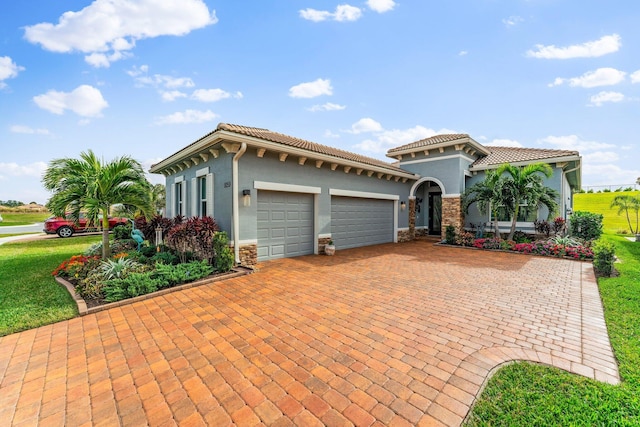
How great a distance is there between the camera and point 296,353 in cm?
311

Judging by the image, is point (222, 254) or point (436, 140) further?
point (436, 140)

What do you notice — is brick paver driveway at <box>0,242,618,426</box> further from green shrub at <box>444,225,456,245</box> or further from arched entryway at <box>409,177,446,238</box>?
arched entryway at <box>409,177,446,238</box>

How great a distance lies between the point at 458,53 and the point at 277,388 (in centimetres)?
1168

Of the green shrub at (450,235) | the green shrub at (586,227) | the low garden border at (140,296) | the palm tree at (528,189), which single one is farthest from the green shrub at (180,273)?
the green shrub at (586,227)

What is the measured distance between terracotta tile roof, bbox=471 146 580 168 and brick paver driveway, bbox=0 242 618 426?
28.3 feet

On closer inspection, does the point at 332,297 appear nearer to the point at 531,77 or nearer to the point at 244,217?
the point at 244,217

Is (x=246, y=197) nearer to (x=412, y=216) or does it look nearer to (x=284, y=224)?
(x=284, y=224)

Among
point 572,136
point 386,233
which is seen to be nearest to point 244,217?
point 386,233

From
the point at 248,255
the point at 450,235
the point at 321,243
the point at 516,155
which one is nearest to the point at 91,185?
the point at 248,255

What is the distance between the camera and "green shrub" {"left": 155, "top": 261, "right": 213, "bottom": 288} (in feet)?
18.6

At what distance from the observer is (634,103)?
11.3m

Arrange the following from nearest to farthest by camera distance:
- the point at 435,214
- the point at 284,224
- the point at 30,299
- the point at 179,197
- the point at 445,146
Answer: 1. the point at 30,299
2. the point at 284,224
3. the point at 179,197
4. the point at 445,146
5. the point at 435,214

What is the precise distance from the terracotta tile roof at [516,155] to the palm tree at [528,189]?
164 cm

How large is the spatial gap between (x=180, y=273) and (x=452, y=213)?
12150 millimetres
